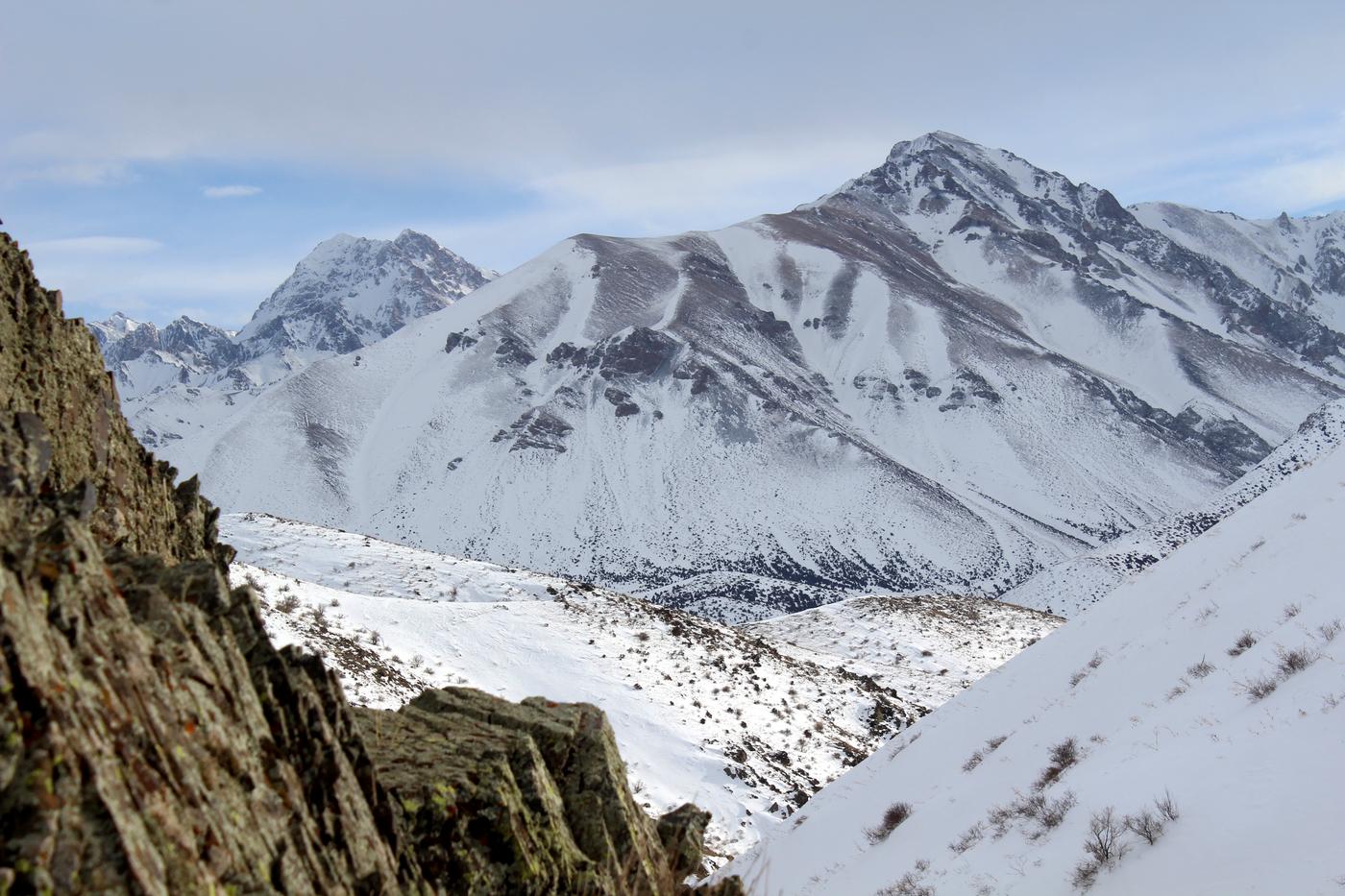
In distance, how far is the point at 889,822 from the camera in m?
10.4

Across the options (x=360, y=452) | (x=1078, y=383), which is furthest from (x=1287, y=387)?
(x=360, y=452)

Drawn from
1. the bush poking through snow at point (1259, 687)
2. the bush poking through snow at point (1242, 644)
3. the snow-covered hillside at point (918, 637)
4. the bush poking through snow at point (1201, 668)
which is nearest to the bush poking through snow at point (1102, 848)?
the bush poking through snow at point (1259, 687)

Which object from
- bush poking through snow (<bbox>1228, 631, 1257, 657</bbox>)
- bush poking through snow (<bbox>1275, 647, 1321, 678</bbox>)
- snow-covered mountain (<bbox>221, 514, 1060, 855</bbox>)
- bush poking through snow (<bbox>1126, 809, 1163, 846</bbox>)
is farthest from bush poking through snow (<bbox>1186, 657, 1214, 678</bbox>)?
snow-covered mountain (<bbox>221, 514, 1060, 855</bbox>)

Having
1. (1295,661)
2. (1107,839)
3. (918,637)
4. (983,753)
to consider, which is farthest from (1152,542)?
(1107,839)

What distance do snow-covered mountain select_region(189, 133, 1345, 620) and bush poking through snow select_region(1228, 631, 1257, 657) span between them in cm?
5910

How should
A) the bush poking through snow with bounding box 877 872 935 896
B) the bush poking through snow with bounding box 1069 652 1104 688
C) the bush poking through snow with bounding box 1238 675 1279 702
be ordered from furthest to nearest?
the bush poking through snow with bounding box 1069 652 1104 688, the bush poking through snow with bounding box 877 872 935 896, the bush poking through snow with bounding box 1238 675 1279 702

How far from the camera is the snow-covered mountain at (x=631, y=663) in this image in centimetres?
1984

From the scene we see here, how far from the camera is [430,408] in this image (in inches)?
4272

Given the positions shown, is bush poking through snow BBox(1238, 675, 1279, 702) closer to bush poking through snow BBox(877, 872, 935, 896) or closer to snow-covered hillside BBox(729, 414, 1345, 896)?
snow-covered hillside BBox(729, 414, 1345, 896)

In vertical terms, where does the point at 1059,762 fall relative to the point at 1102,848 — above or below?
below

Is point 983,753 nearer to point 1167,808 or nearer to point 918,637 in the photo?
point 1167,808

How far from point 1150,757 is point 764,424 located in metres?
95.0

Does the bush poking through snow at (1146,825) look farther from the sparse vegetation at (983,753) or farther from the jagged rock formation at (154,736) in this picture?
the sparse vegetation at (983,753)

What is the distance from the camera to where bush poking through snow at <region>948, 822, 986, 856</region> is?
27.4 feet
